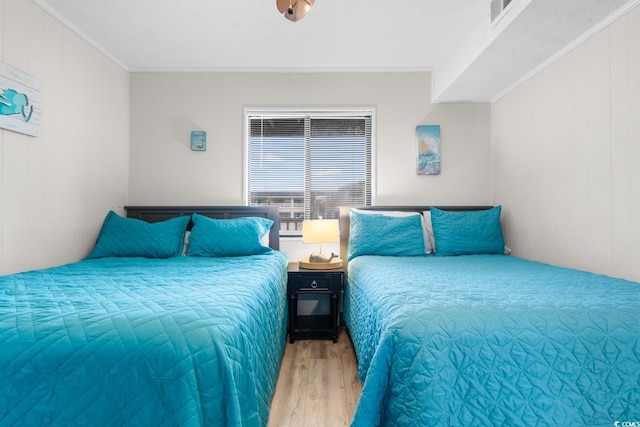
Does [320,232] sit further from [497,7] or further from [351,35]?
[497,7]

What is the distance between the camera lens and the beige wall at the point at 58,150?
6.64 feet

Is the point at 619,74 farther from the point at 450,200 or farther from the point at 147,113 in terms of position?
the point at 147,113

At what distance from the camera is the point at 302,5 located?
1.55m

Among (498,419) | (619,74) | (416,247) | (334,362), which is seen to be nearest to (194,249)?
(334,362)

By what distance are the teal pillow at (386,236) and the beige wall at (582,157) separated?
89 cm

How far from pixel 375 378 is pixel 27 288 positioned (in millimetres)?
1624

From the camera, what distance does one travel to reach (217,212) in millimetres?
3123

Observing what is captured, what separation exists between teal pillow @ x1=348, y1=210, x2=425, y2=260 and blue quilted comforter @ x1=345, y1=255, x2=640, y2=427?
131 centimetres

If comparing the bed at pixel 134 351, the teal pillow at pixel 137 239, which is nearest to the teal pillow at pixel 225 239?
the teal pillow at pixel 137 239

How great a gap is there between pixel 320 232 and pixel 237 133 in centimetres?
128

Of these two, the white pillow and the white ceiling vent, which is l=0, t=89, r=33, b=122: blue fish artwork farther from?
the white ceiling vent

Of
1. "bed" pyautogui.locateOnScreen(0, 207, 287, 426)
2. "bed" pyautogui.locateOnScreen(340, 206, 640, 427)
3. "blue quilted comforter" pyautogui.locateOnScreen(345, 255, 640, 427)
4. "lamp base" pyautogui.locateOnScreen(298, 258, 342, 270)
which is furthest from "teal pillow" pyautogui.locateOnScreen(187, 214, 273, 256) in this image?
"blue quilted comforter" pyautogui.locateOnScreen(345, 255, 640, 427)

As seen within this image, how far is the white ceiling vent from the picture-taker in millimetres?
1931

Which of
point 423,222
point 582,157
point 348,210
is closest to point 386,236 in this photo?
point 423,222
